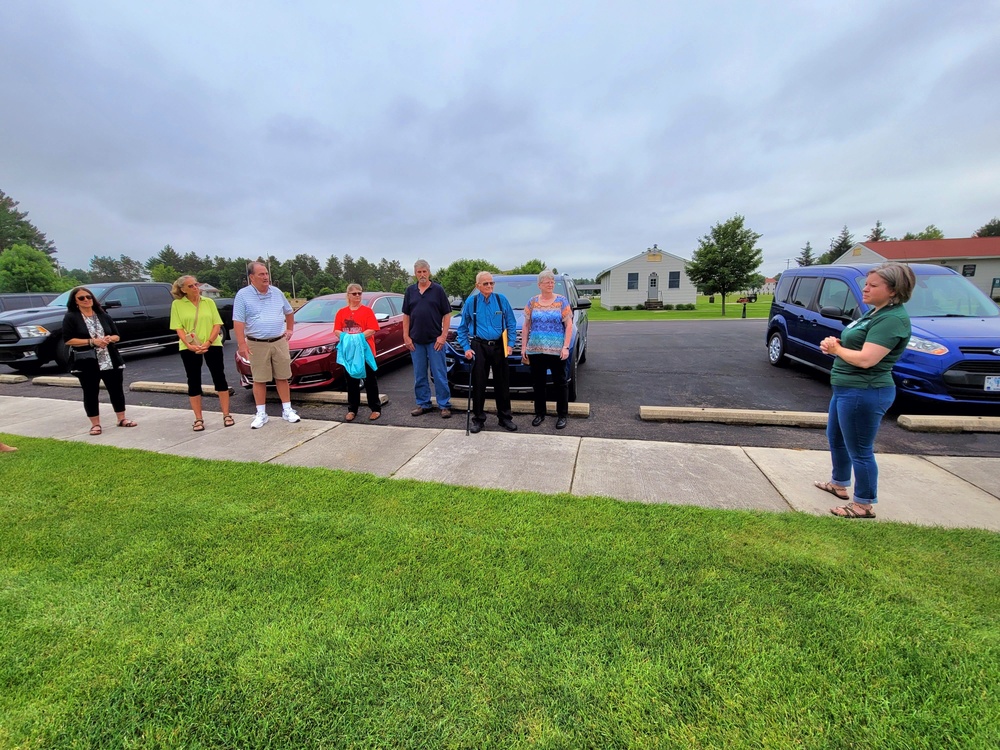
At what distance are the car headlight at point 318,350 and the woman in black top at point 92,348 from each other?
1.95m

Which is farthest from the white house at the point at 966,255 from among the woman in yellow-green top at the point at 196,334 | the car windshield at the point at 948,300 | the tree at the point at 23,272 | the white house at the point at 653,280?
the tree at the point at 23,272

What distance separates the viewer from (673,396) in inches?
238

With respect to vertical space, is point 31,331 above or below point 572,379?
above

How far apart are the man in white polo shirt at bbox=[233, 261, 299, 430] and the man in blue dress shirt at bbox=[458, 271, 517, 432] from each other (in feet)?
7.10

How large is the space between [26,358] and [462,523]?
1040 centimetres

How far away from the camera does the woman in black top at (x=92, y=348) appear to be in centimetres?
441

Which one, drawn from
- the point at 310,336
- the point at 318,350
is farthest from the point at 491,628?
the point at 310,336

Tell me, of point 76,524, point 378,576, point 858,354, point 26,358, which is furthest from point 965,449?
point 26,358

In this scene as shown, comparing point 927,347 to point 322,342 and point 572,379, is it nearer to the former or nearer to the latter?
point 572,379

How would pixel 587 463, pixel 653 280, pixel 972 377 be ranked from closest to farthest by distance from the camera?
pixel 587 463 < pixel 972 377 < pixel 653 280

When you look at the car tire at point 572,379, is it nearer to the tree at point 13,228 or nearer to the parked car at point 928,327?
the parked car at point 928,327

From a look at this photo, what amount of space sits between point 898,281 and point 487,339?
3.29m

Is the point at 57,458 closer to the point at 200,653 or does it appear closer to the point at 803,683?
the point at 200,653

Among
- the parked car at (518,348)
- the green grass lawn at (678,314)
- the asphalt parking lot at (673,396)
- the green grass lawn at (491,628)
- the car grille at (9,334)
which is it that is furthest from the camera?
the green grass lawn at (678,314)
